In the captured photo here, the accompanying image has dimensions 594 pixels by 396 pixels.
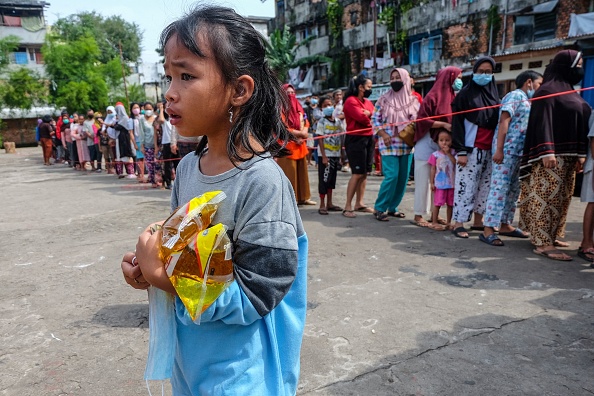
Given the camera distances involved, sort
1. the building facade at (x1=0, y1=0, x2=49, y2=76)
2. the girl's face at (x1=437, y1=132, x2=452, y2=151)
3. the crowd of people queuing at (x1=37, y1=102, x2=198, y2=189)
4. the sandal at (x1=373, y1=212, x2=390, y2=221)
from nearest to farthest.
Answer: the girl's face at (x1=437, y1=132, x2=452, y2=151), the sandal at (x1=373, y1=212, x2=390, y2=221), the crowd of people queuing at (x1=37, y1=102, x2=198, y2=189), the building facade at (x1=0, y1=0, x2=49, y2=76)

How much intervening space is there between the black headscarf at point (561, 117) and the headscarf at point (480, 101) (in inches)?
23.2

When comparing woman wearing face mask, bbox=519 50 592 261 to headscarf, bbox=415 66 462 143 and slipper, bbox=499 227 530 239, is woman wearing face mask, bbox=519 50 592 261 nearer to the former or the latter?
slipper, bbox=499 227 530 239

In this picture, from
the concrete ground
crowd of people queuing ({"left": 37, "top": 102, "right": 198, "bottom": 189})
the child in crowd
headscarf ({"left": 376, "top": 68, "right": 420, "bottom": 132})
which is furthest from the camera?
crowd of people queuing ({"left": 37, "top": 102, "right": 198, "bottom": 189})

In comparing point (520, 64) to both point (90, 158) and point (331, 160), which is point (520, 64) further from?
point (90, 158)

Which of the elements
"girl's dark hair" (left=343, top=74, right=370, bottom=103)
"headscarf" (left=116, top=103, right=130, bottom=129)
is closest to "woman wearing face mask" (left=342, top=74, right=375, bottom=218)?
"girl's dark hair" (left=343, top=74, right=370, bottom=103)

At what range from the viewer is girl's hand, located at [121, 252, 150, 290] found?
1063 mm

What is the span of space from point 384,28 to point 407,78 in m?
20.2

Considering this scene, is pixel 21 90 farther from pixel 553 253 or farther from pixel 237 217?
pixel 237 217

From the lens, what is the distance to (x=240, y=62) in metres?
1.12

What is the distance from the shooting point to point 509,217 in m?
4.91

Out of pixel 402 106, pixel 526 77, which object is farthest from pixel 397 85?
pixel 526 77

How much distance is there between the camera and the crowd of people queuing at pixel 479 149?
13.2 feet

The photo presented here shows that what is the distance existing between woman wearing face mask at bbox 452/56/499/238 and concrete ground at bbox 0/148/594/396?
47 centimetres

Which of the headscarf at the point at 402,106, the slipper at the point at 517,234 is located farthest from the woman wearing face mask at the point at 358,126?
the slipper at the point at 517,234
